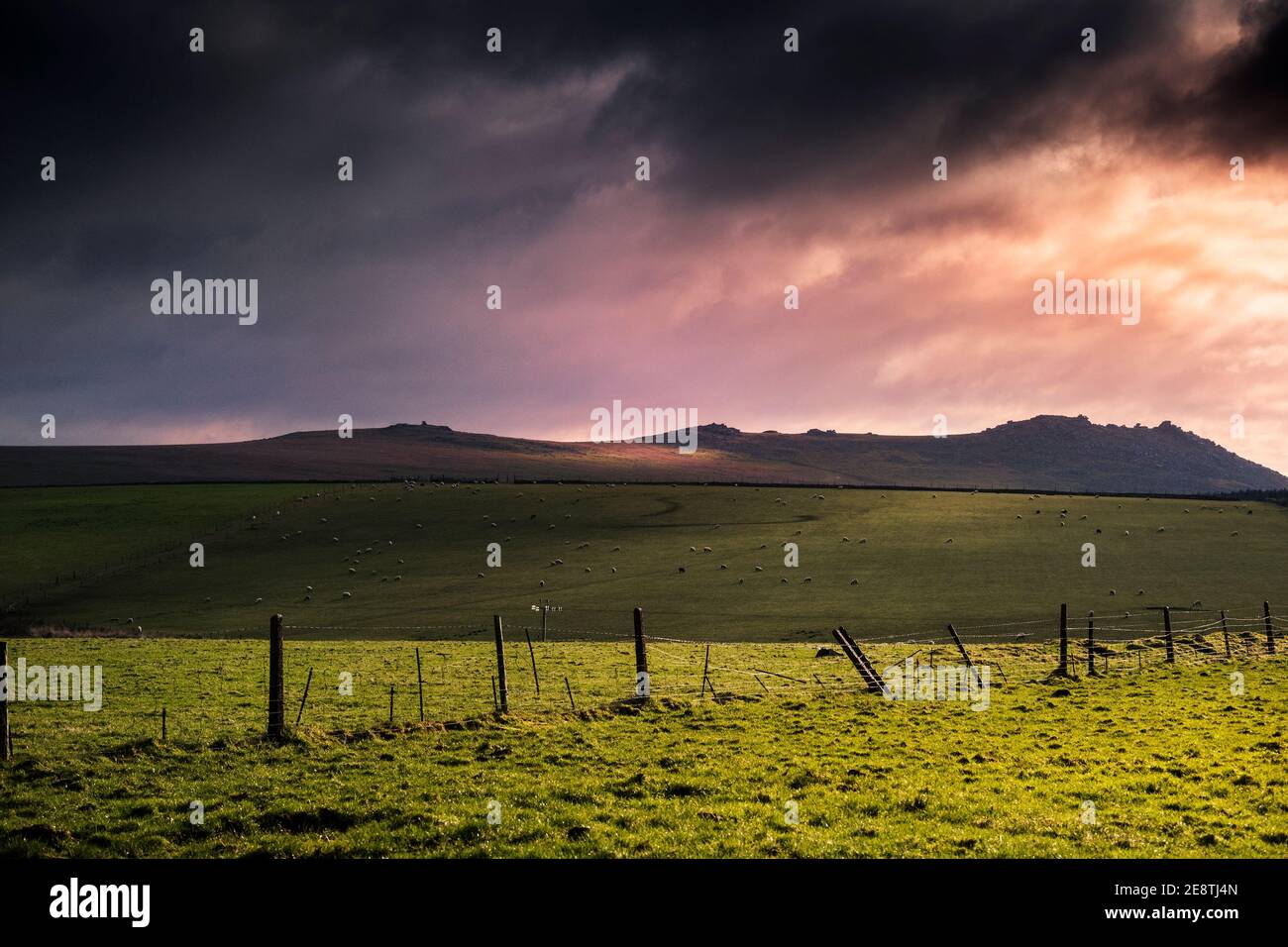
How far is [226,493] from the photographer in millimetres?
123188

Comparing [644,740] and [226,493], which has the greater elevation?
[226,493]

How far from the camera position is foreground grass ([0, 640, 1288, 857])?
1386cm

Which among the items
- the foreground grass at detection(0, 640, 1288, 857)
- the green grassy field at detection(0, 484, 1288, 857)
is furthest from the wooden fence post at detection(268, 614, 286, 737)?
the green grassy field at detection(0, 484, 1288, 857)

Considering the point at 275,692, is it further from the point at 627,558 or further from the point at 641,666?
the point at 627,558

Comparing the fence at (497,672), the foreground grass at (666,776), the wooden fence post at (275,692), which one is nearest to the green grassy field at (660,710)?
the foreground grass at (666,776)

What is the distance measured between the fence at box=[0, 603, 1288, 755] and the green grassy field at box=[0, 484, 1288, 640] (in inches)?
343

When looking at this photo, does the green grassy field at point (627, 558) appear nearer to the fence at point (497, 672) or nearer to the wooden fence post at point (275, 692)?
the fence at point (497, 672)

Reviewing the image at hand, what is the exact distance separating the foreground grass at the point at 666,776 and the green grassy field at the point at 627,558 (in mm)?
27920

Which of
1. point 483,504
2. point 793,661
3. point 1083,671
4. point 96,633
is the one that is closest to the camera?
point 1083,671

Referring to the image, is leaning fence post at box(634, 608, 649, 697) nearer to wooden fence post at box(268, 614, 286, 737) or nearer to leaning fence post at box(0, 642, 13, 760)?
wooden fence post at box(268, 614, 286, 737)

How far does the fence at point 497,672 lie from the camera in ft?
78.5
